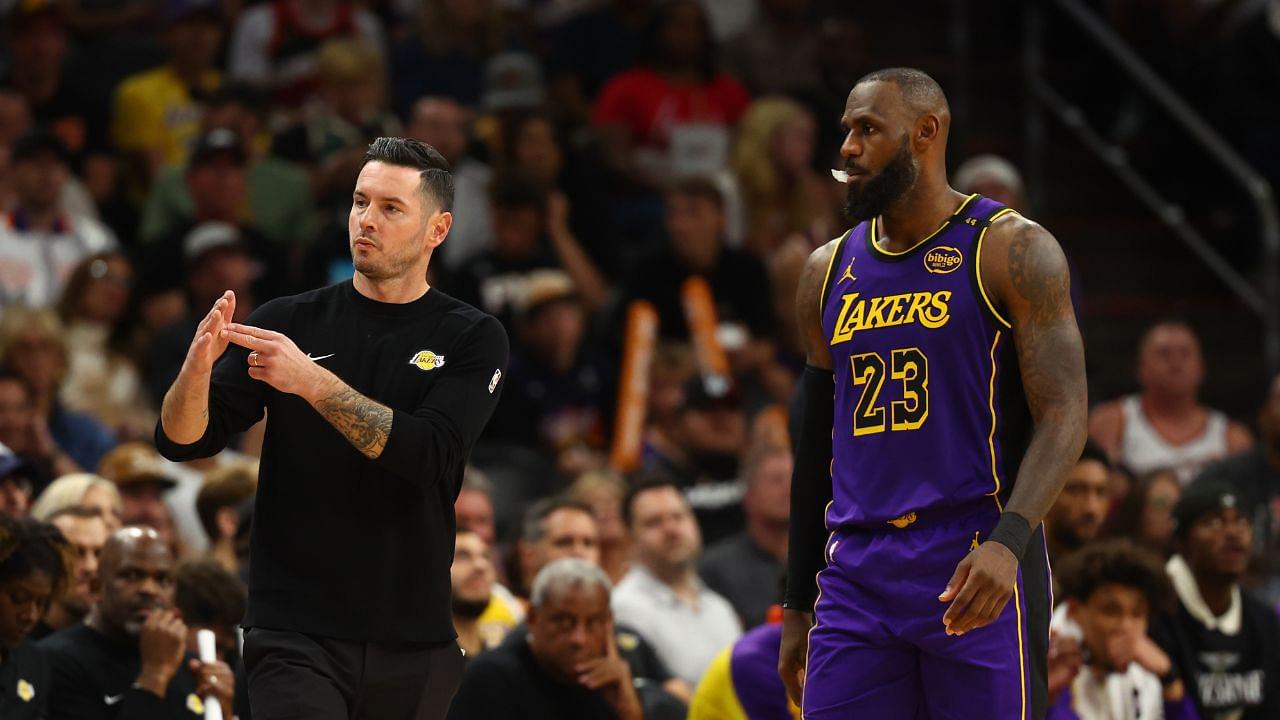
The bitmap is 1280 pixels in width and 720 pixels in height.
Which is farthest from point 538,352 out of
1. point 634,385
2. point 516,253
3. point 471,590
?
point 471,590

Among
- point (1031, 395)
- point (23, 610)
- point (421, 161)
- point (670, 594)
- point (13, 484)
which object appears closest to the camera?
point (1031, 395)

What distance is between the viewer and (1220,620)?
8922 millimetres

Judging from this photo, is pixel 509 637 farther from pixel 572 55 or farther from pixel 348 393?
pixel 572 55

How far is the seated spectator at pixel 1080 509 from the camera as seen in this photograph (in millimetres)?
8945

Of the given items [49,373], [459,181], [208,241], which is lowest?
[49,373]

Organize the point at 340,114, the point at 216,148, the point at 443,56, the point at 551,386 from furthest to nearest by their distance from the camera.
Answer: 1. the point at 443,56
2. the point at 340,114
3. the point at 216,148
4. the point at 551,386

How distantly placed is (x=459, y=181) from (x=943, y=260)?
758 cm

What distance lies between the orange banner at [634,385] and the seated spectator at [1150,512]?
284 centimetres

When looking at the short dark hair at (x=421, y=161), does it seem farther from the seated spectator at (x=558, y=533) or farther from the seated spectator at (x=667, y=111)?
the seated spectator at (x=667, y=111)

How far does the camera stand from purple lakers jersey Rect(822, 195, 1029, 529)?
5.26m

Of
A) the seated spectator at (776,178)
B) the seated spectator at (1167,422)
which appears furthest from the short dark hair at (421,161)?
the seated spectator at (776,178)

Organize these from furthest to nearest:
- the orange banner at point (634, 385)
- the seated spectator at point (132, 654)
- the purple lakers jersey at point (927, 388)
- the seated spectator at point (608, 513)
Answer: the orange banner at point (634, 385)
the seated spectator at point (608, 513)
the seated spectator at point (132, 654)
the purple lakers jersey at point (927, 388)

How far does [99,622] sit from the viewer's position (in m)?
6.93

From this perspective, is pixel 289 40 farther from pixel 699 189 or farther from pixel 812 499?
pixel 812 499
